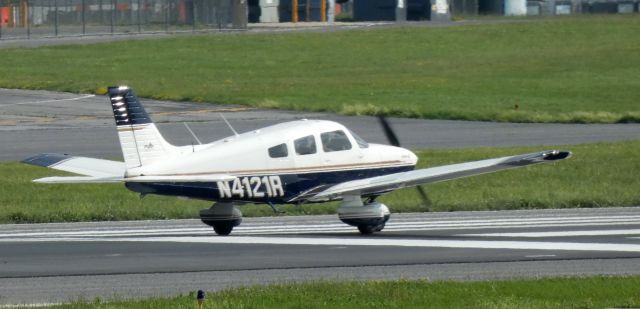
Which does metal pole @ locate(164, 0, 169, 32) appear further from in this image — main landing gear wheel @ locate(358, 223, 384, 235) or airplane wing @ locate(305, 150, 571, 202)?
airplane wing @ locate(305, 150, 571, 202)

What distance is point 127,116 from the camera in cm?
2244

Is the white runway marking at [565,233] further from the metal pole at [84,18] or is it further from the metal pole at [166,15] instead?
the metal pole at [166,15]

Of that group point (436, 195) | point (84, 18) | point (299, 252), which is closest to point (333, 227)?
point (299, 252)

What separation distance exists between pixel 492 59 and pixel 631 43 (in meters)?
11.9

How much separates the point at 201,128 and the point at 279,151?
21931 millimetres

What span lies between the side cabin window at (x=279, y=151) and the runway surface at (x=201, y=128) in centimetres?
1586

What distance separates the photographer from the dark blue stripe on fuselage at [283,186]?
2235 centimetres

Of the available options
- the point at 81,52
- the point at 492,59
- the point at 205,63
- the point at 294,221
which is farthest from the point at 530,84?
the point at 294,221

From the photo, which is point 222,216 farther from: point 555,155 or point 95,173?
point 555,155

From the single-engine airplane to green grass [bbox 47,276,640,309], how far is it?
405cm

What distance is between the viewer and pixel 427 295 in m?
17.3

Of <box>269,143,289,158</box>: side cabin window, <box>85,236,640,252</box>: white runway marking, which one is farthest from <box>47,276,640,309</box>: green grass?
<box>269,143,289,158</box>: side cabin window

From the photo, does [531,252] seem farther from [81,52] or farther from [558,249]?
[81,52]

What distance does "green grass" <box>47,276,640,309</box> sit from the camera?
16625 millimetres
